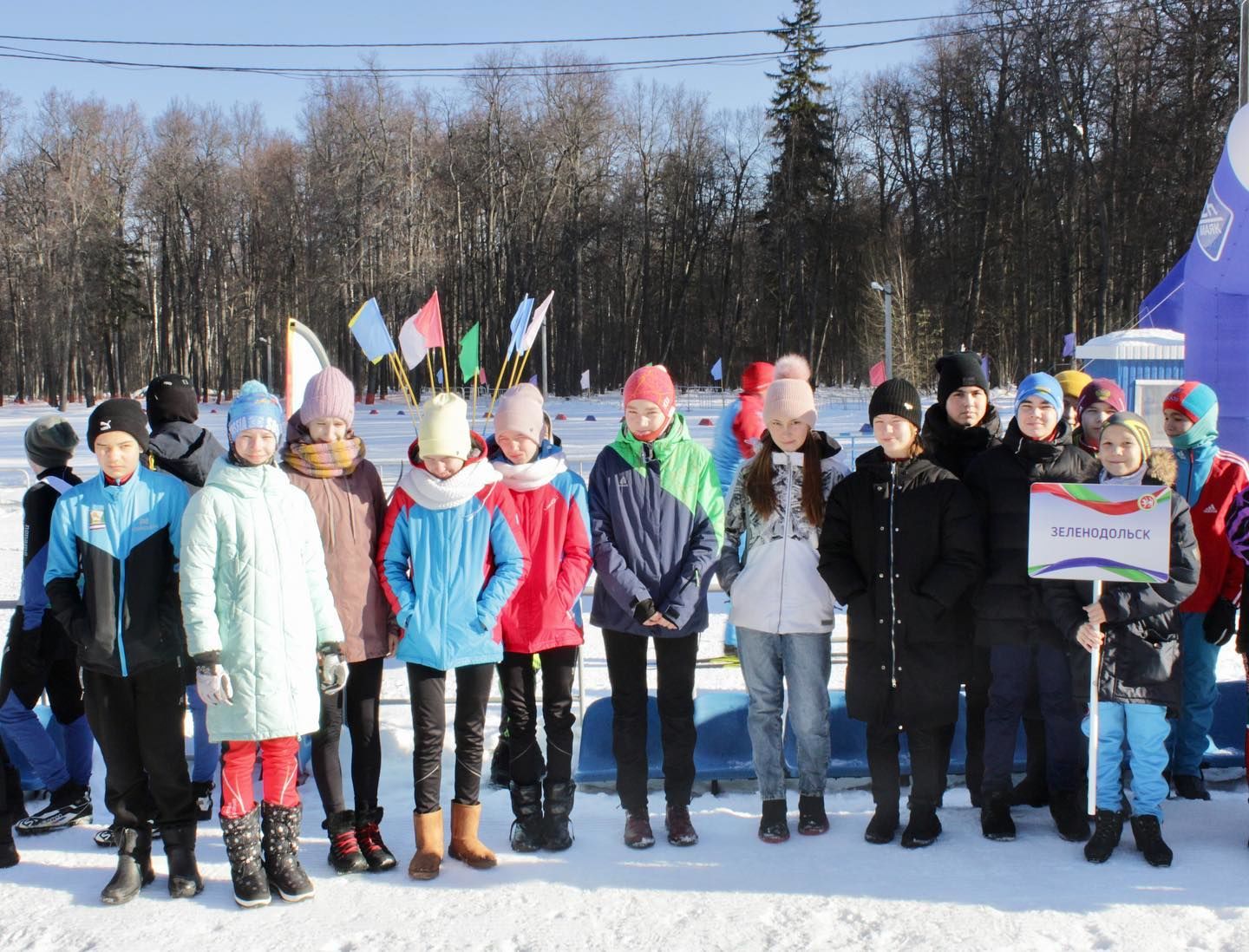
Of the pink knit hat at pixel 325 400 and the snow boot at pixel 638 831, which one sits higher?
the pink knit hat at pixel 325 400

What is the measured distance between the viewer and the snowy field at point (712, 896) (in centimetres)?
323

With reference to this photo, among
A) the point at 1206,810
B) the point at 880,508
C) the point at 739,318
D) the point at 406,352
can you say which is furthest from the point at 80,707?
the point at 739,318

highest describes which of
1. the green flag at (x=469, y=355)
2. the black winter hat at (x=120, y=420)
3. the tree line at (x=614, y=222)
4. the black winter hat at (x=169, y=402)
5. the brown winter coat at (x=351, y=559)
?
the tree line at (x=614, y=222)

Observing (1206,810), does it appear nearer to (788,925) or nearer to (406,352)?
(788,925)

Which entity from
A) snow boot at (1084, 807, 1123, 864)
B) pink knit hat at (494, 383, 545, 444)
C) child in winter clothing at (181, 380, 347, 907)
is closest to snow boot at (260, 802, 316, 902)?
child in winter clothing at (181, 380, 347, 907)

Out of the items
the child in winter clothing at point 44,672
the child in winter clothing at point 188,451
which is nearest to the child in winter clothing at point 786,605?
the child in winter clothing at point 188,451

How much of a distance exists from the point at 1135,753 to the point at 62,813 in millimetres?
4290

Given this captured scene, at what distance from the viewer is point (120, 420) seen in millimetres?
3633

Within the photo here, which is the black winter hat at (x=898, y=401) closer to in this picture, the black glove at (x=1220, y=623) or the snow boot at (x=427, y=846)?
the black glove at (x=1220, y=623)

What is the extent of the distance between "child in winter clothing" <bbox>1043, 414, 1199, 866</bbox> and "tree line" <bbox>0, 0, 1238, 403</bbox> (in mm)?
32820

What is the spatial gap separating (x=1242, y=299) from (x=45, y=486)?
857 cm

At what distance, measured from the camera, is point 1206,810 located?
4164 millimetres

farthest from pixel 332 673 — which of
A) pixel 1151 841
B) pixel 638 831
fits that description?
pixel 1151 841

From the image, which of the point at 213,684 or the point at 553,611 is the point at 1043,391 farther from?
the point at 213,684
